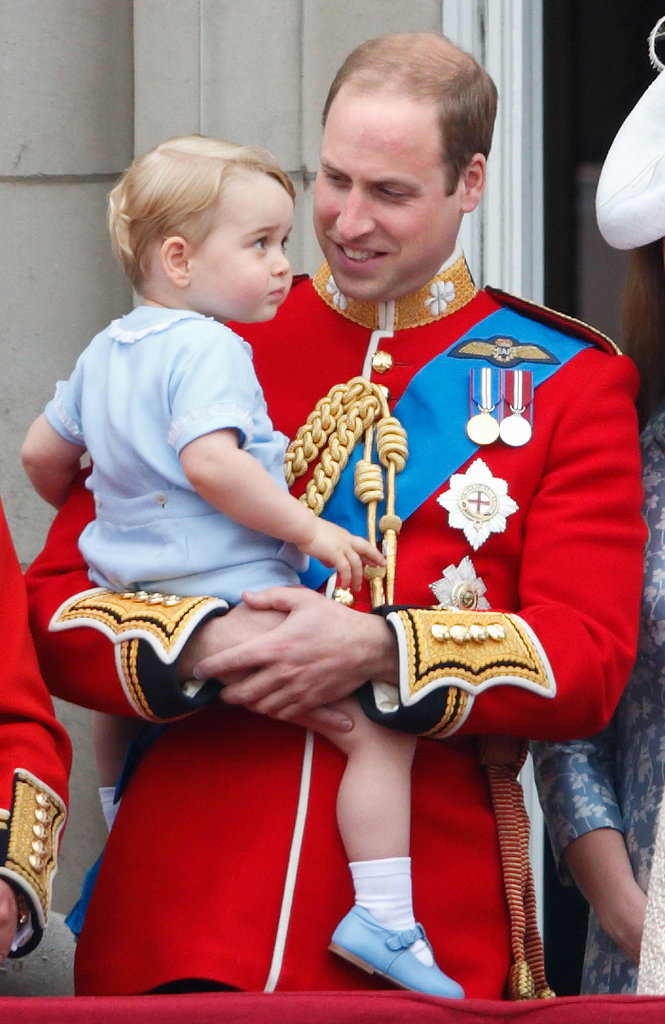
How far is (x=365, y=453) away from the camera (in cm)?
252

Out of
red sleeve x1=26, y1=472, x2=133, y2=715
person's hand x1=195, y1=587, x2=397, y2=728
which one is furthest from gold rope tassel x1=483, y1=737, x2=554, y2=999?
red sleeve x1=26, y1=472, x2=133, y2=715

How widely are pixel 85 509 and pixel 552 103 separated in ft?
6.36

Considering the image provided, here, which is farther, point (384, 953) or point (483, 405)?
point (483, 405)

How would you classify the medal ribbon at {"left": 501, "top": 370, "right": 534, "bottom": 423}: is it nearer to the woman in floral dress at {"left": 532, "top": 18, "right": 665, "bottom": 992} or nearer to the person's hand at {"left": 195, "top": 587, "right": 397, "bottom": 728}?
the woman in floral dress at {"left": 532, "top": 18, "right": 665, "bottom": 992}

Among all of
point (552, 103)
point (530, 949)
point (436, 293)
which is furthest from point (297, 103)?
point (530, 949)

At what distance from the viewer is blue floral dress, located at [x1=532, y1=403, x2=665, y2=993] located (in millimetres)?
2541

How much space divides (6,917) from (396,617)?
0.60m

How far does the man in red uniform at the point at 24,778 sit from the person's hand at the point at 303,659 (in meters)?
0.21

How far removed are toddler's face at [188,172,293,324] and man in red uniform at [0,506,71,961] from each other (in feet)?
1.34

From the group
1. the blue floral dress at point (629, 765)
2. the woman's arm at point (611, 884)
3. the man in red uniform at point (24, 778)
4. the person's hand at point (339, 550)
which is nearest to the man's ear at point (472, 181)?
the blue floral dress at point (629, 765)

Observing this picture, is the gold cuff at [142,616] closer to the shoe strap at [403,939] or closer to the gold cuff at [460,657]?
the gold cuff at [460,657]

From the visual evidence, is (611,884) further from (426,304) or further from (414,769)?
(426,304)

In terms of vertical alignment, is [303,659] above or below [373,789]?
above

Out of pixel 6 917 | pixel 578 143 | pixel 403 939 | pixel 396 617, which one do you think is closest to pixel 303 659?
pixel 396 617
